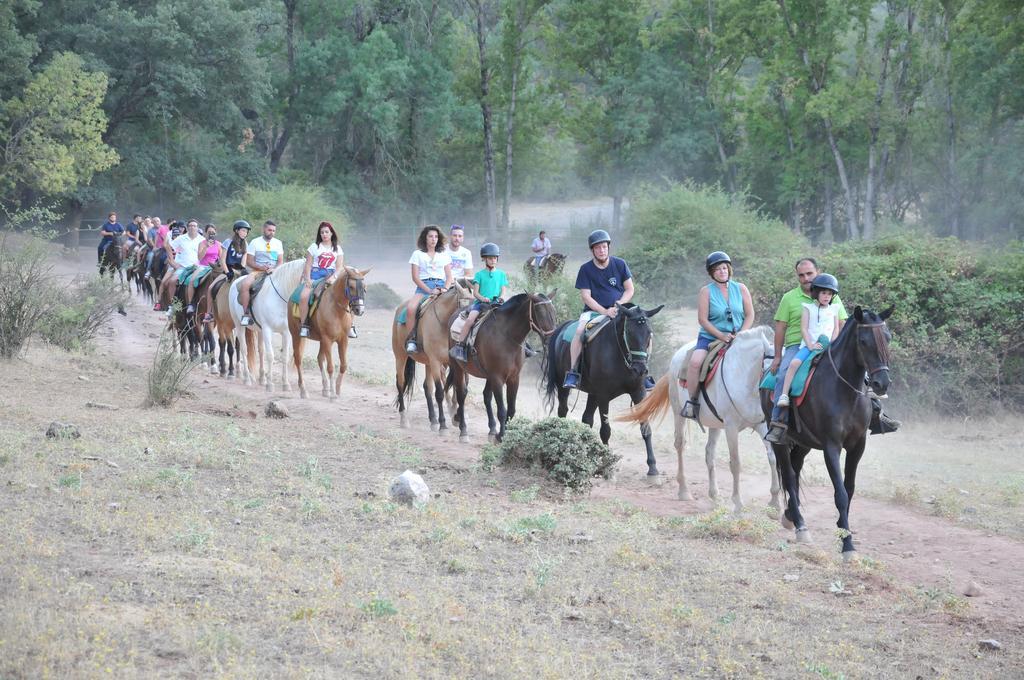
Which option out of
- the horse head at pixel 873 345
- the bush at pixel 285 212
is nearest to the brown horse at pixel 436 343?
the horse head at pixel 873 345

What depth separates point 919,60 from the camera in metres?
39.7

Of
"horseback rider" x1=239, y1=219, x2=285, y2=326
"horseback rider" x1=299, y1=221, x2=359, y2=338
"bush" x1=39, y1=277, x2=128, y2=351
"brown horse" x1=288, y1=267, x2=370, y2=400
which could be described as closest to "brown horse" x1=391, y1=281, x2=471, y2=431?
"brown horse" x1=288, y1=267, x2=370, y2=400

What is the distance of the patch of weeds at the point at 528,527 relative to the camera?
27.5ft

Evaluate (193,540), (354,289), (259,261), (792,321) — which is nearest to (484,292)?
(354,289)

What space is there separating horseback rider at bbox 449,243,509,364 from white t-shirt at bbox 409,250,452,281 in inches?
52.5

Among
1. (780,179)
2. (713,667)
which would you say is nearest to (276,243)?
(713,667)

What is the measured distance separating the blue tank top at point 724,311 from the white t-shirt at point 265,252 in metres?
9.62

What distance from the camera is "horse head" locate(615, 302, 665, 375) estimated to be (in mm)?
11539

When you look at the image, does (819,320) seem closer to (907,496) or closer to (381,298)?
(907,496)

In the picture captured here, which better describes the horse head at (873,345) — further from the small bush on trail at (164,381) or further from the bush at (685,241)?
the bush at (685,241)

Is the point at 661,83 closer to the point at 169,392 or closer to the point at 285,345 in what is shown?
the point at 285,345

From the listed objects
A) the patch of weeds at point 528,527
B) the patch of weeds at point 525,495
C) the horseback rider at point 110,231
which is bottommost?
the patch of weeds at point 525,495

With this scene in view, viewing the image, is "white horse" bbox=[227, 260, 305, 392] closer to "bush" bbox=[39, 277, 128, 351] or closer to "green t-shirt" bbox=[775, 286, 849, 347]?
"bush" bbox=[39, 277, 128, 351]

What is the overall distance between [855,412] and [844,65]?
35829mm
